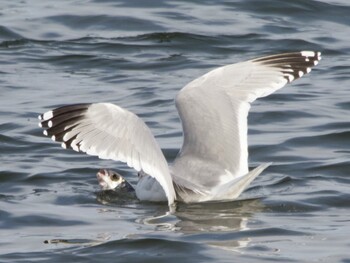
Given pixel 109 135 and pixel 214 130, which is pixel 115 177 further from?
pixel 109 135

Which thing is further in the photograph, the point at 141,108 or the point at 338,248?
the point at 141,108

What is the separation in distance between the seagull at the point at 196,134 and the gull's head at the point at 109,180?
19 mm

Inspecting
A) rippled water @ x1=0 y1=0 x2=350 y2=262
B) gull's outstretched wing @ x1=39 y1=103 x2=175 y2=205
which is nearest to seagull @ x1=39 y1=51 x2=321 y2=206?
gull's outstretched wing @ x1=39 y1=103 x2=175 y2=205

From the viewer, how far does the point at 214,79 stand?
30.7 feet

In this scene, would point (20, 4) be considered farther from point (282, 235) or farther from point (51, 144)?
point (282, 235)

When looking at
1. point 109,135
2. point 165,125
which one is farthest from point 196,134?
point 165,125

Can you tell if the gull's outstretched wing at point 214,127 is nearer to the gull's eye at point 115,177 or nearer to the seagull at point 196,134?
the seagull at point 196,134

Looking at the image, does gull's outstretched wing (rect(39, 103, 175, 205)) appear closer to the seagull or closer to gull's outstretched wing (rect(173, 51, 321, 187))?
the seagull

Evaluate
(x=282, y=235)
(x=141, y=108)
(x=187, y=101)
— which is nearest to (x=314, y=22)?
(x=141, y=108)

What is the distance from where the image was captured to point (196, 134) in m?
8.97

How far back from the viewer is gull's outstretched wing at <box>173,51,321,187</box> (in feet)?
29.0

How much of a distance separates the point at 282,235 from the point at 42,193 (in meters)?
2.11

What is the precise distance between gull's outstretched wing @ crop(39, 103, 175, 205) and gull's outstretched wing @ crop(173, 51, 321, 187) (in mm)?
409

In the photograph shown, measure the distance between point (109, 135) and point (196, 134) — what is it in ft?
2.70
